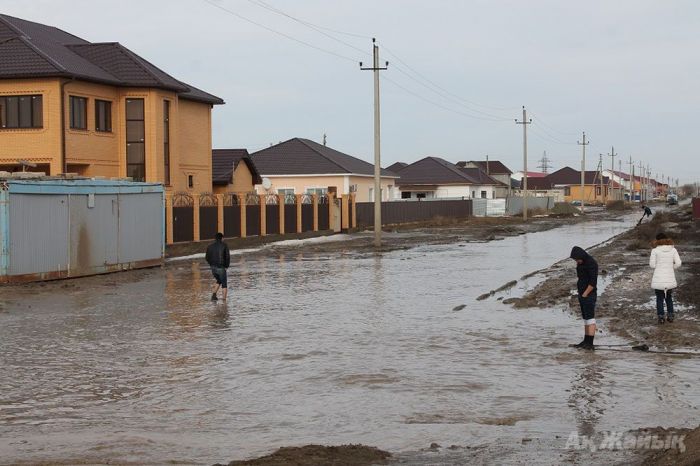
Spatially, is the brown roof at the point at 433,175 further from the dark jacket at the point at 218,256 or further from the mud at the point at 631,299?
the dark jacket at the point at 218,256

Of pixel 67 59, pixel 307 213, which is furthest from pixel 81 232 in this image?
pixel 307 213

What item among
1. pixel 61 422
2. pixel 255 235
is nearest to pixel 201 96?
pixel 255 235

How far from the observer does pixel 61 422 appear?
349 inches

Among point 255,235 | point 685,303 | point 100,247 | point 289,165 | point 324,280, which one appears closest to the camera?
point 685,303

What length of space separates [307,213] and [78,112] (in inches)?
596

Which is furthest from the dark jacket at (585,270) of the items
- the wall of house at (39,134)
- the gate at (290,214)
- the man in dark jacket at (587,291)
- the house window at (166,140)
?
the gate at (290,214)

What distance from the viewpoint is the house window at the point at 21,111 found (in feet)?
115

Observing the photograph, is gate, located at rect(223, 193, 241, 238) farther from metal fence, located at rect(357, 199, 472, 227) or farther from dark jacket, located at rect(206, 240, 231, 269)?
dark jacket, located at rect(206, 240, 231, 269)

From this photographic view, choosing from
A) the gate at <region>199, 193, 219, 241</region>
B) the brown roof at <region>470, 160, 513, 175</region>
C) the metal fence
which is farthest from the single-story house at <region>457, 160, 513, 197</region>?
the gate at <region>199, 193, 219, 241</region>

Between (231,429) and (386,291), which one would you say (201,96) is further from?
(231,429)

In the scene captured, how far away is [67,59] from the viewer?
36.8 meters

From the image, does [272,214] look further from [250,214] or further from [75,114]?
[75,114]

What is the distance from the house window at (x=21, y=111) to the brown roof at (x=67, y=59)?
1.04m

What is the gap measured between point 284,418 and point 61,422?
6.82ft
